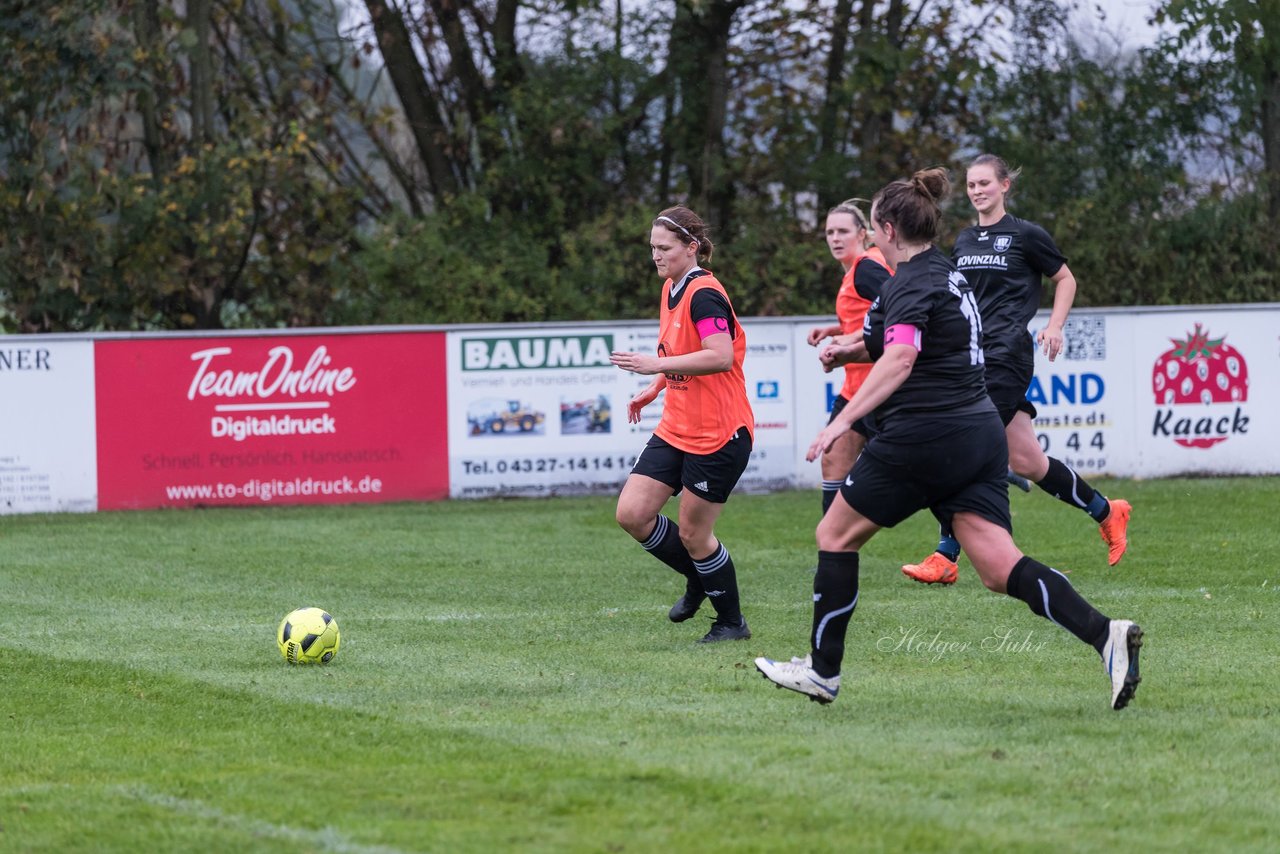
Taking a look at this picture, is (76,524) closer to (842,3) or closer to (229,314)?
(229,314)

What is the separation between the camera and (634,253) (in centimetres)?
1894

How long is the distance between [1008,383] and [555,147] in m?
12.5

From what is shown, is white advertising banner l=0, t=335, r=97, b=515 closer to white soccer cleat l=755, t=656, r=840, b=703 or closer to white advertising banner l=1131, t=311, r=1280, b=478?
white advertising banner l=1131, t=311, r=1280, b=478

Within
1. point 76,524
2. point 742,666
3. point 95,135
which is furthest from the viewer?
point 95,135

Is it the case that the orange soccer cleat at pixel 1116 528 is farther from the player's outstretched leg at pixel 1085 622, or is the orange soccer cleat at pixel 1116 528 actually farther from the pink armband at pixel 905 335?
the pink armband at pixel 905 335

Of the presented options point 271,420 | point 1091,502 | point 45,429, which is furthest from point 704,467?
point 45,429

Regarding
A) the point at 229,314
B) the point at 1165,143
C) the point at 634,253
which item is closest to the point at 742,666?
the point at 634,253

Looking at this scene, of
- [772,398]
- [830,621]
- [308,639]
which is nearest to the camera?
[830,621]

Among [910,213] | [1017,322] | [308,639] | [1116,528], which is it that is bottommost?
[308,639]

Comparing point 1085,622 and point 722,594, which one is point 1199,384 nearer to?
point 722,594

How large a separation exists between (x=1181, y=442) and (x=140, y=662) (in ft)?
36.3

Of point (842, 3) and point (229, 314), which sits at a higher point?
point (842, 3)

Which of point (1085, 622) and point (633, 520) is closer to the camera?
point (1085, 622)

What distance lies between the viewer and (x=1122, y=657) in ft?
17.7
